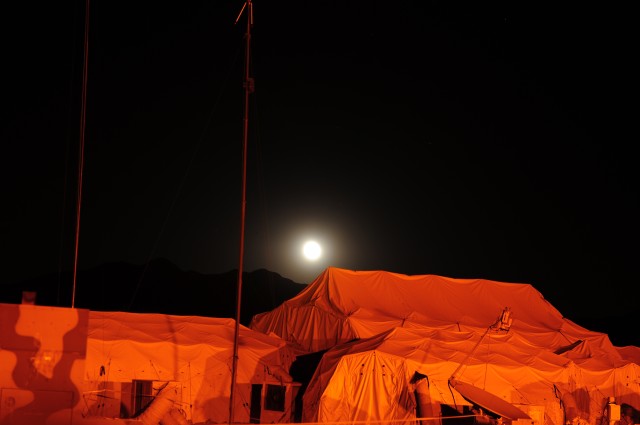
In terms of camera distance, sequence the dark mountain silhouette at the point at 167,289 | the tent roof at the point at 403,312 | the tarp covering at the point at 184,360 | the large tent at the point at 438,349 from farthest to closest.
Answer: the dark mountain silhouette at the point at 167,289 < the tent roof at the point at 403,312 < the tarp covering at the point at 184,360 < the large tent at the point at 438,349

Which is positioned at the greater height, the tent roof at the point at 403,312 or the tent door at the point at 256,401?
the tent roof at the point at 403,312

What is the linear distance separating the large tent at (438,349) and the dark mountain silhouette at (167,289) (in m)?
39.2

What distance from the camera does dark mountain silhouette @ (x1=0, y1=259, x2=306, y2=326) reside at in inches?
2997

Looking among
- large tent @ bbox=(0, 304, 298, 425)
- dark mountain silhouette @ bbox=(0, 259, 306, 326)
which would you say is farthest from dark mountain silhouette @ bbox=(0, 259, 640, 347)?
large tent @ bbox=(0, 304, 298, 425)

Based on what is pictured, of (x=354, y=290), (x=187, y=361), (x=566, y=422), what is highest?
(x=354, y=290)

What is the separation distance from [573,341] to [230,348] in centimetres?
1659

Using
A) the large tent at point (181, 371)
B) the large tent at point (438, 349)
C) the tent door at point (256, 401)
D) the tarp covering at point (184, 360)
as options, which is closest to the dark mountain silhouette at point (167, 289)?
the large tent at point (438, 349)

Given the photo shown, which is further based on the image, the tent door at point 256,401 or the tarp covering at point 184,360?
the tent door at point 256,401

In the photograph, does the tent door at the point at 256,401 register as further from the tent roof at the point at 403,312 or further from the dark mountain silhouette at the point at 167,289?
the dark mountain silhouette at the point at 167,289

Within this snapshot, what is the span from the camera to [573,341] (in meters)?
35.7

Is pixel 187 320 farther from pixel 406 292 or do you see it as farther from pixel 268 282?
pixel 268 282

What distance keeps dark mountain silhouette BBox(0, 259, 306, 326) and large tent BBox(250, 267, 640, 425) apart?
39.2m

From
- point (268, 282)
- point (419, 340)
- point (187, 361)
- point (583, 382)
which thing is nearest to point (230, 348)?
point (187, 361)

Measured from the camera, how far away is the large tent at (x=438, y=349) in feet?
82.6
